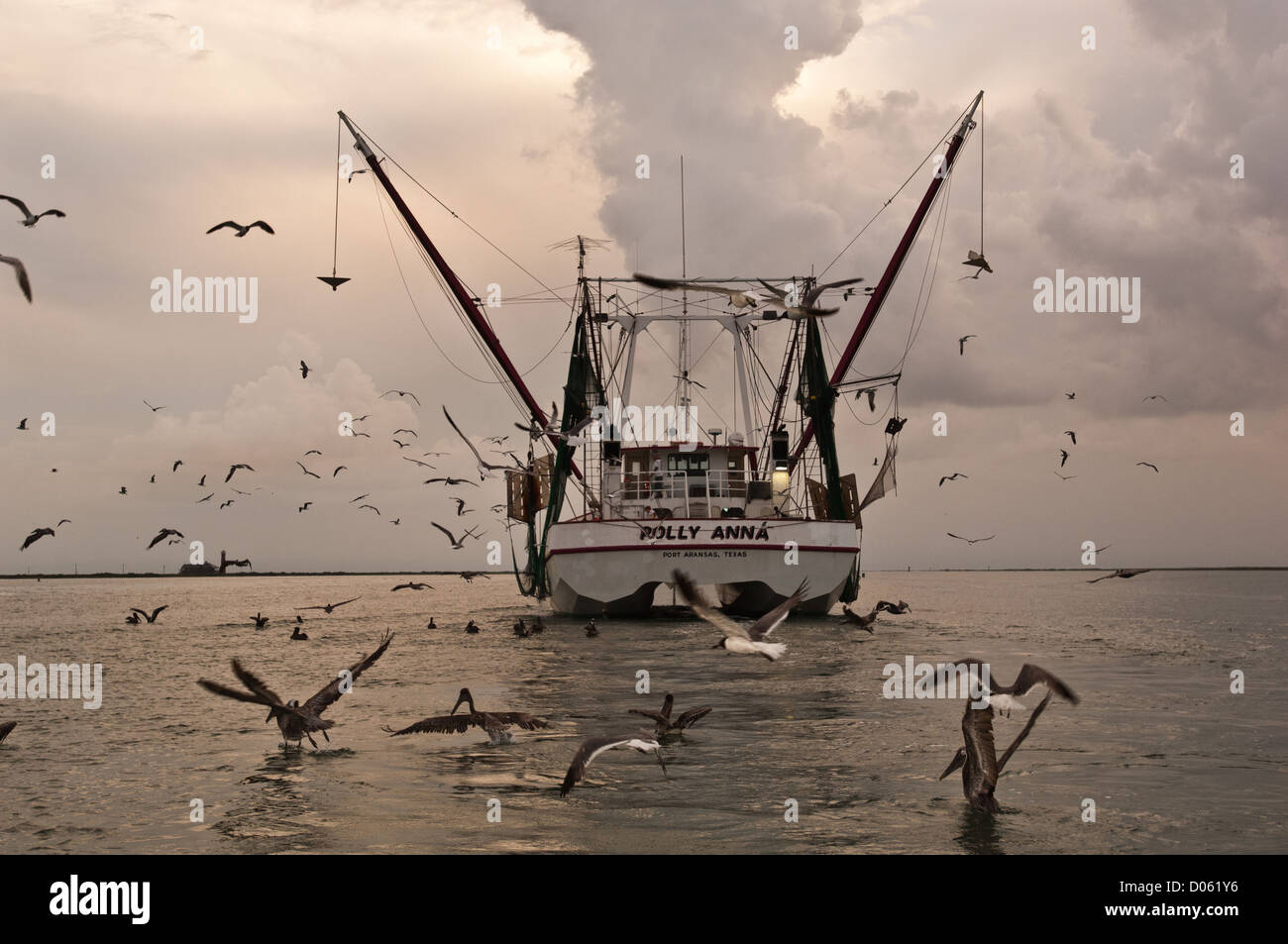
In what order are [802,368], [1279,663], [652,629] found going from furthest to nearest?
1. [802,368]
2. [652,629]
3. [1279,663]

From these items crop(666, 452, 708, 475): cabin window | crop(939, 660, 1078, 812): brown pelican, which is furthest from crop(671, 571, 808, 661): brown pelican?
crop(666, 452, 708, 475): cabin window

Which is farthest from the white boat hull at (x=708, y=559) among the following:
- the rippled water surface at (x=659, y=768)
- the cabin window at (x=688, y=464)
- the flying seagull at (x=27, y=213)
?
the flying seagull at (x=27, y=213)

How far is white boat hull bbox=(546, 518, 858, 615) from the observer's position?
3762cm

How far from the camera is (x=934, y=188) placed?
159 feet

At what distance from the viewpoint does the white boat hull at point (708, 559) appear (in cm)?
3762

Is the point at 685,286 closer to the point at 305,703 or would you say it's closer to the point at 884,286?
the point at 305,703

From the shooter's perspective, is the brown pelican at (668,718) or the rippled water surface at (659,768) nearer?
the rippled water surface at (659,768)

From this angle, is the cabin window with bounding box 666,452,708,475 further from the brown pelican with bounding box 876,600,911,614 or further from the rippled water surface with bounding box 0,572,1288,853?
the rippled water surface with bounding box 0,572,1288,853

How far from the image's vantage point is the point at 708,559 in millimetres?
37469

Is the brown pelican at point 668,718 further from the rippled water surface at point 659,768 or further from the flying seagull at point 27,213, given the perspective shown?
the flying seagull at point 27,213
